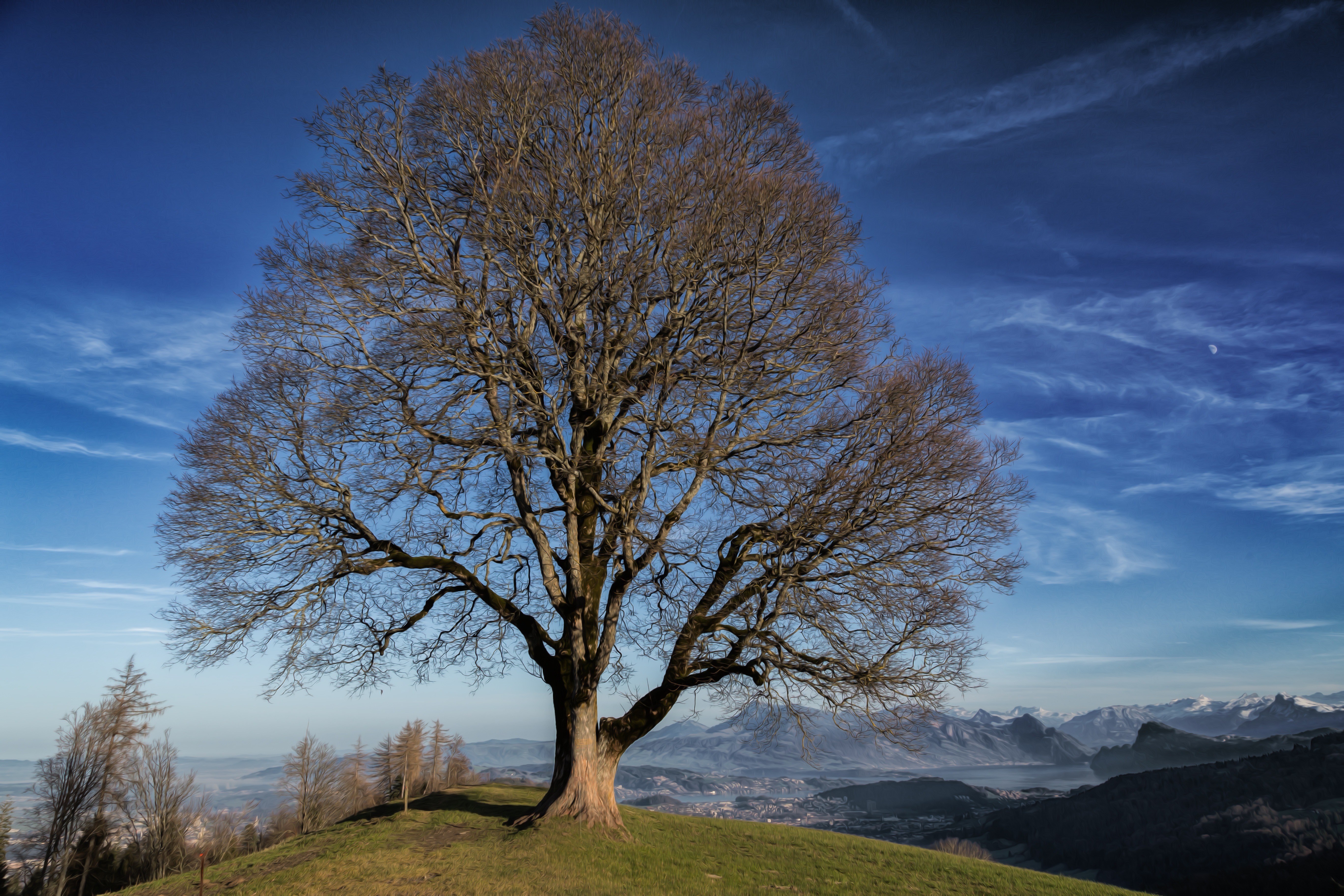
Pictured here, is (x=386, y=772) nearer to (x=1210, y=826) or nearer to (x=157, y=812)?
(x=157, y=812)

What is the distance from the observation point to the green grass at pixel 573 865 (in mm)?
8398

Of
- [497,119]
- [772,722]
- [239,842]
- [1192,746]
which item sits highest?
[497,119]

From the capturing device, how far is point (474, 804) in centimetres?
1353

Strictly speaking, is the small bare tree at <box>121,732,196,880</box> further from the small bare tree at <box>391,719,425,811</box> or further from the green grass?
the green grass

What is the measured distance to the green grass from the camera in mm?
8398

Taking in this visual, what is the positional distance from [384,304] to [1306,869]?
72391 millimetres

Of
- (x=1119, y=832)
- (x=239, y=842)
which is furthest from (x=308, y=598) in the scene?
(x=1119, y=832)

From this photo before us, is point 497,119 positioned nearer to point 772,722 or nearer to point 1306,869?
point 772,722

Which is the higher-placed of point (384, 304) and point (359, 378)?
point (384, 304)

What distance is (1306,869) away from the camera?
47.0 metres

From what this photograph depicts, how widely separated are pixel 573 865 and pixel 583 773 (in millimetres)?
2056

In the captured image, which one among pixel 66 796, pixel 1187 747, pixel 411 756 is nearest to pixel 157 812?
pixel 66 796

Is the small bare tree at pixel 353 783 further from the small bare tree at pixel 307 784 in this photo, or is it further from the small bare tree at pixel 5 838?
the small bare tree at pixel 5 838

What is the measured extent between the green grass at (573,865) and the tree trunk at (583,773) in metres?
0.32
